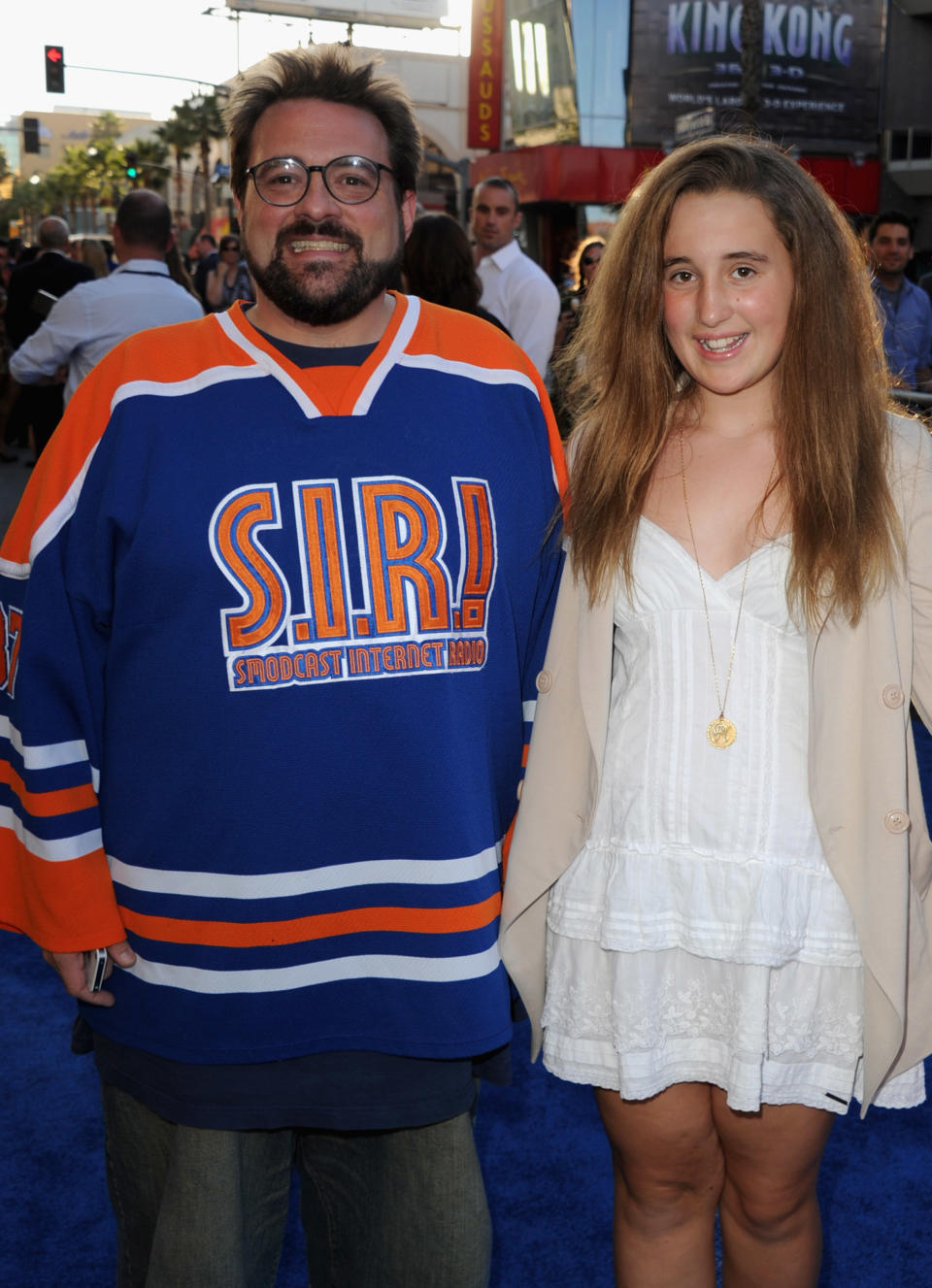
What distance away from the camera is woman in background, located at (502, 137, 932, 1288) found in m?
2.14

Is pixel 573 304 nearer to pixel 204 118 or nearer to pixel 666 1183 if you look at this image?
pixel 666 1183

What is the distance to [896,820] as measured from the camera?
2145 millimetres

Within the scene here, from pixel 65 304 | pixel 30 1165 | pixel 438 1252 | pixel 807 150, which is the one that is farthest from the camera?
pixel 807 150

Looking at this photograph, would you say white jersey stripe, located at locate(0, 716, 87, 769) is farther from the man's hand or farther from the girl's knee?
the girl's knee

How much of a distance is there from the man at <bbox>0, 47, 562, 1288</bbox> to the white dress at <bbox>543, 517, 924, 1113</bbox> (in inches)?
8.1

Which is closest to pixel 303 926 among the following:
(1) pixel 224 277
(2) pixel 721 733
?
(2) pixel 721 733

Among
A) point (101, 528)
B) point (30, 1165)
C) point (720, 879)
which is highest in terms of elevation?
point (101, 528)

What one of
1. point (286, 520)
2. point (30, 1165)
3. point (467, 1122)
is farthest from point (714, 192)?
point (30, 1165)

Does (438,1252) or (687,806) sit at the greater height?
(687,806)

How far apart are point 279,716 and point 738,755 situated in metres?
0.74

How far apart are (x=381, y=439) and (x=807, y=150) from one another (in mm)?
30684

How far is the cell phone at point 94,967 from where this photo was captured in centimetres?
215

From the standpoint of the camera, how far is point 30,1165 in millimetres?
3217

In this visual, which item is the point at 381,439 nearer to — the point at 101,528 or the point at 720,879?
the point at 101,528
